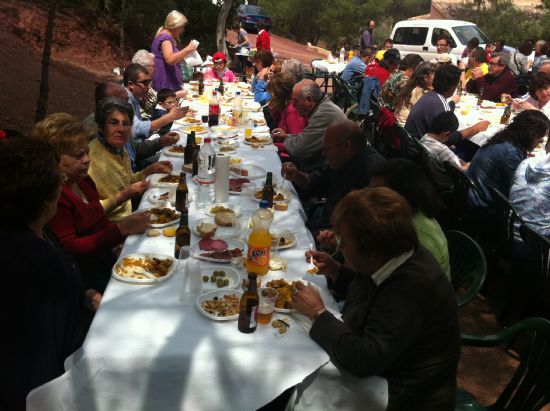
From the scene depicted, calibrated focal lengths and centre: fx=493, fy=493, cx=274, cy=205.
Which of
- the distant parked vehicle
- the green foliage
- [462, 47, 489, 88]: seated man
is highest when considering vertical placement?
the green foliage

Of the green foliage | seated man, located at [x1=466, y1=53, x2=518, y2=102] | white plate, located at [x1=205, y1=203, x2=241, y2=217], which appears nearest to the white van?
seated man, located at [x1=466, y1=53, x2=518, y2=102]

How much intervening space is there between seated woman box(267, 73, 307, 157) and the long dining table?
371 centimetres

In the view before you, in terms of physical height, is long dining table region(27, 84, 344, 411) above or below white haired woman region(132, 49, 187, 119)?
below

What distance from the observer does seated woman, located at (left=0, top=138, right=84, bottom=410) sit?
1.92 metres

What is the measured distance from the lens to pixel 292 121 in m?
5.75

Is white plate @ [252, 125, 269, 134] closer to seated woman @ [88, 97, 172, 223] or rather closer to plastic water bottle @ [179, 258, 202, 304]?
seated woman @ [88, 97, 172, 223]

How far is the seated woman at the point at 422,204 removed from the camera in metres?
2.45

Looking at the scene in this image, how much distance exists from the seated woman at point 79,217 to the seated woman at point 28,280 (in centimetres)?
69

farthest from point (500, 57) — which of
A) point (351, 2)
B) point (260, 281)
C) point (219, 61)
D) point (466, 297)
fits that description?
point (351, 2)

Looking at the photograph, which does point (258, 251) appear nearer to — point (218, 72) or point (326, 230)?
point (326, 230)

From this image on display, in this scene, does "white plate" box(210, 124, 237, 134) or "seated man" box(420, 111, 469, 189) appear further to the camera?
"white plate" box(210, 124, 237, 134)

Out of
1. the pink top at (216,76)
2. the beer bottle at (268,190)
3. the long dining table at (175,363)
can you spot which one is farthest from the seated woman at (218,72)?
the long dining table at (175,363)

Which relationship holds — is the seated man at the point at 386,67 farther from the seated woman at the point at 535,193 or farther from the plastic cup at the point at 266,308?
the plastic cup at the point at 266,308

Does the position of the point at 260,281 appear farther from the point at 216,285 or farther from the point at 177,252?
the point at 177,252
